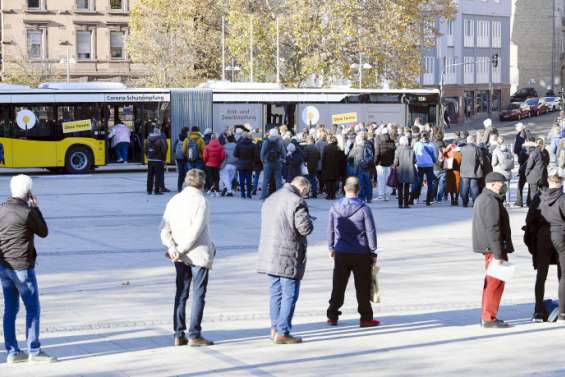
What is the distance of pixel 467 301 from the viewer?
1450 centimetres

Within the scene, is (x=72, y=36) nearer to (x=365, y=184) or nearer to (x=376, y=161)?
(x=376, y=161)

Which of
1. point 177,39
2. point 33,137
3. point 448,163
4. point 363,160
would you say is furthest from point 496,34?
point 363,160

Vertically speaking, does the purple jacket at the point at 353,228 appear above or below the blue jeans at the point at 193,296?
above

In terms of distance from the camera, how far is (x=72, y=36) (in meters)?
73.8

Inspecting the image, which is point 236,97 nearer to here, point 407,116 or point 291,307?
point 407,116

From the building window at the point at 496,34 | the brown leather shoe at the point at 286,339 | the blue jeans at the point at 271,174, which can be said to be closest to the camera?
the brown leather shoe at the point at 286,339

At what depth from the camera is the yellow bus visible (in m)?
39.9

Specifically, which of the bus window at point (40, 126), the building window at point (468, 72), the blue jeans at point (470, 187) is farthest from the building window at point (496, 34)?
the blue jeans at point (470, 187)

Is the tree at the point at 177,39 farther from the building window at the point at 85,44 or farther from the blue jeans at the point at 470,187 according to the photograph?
the blue jeans at the point at 470,187

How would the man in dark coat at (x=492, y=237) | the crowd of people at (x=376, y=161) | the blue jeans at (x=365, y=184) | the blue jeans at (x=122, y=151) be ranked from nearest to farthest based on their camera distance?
the man in dark coat at (x=492, y=237) < the crowd of people at (x=376, y=161) < the blue jeans at (x=365, y=184) < the blue jeans at (x=122, y=151)

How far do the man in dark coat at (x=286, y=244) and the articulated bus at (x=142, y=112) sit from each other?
95.4 ft

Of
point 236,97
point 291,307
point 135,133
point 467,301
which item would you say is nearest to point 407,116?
point 236,97

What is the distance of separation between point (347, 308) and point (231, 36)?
4449cm

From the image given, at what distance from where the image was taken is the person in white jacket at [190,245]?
452 inches
